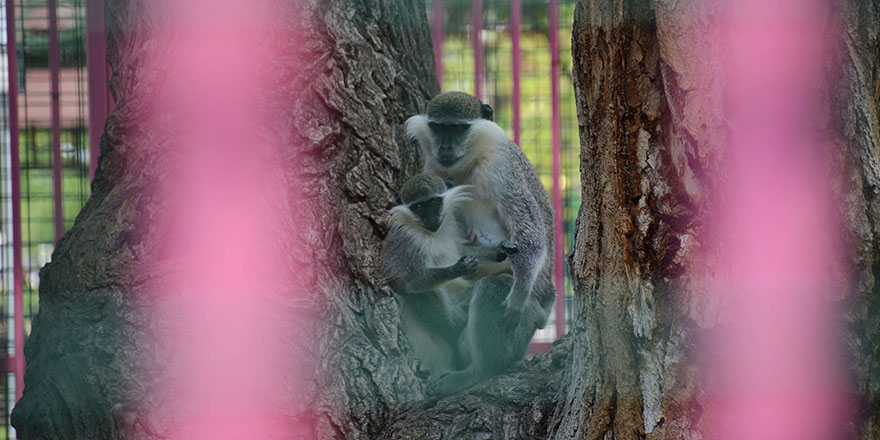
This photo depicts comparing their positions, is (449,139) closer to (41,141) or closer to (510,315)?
(510,315)

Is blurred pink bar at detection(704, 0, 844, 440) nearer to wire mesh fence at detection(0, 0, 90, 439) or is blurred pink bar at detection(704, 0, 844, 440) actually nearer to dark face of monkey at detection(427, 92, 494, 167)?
dark face of monkey at detection(427, 92, 494, 167)

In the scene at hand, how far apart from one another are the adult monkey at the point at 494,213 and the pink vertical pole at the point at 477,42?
1043mm

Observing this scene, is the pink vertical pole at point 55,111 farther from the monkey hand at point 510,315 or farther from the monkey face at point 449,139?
the monkey hand at point 510,315

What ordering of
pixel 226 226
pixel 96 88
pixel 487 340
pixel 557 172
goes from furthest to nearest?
pixel 557 172, pixel 96 88, pixel 487 340, pixel 226 226

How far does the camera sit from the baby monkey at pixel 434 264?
2.81m

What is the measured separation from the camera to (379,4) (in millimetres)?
2984

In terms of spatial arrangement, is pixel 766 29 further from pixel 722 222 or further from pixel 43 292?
pixel 43 292

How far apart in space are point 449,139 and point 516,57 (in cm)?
123

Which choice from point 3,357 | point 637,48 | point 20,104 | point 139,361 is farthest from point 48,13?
point 637,48

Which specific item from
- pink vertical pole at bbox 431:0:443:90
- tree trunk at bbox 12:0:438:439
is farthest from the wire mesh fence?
pink vertical pole at bbox 431:0:443:90

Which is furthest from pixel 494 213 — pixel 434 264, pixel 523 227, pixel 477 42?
pixel 477 42

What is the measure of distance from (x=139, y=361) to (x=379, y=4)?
4.71 feet

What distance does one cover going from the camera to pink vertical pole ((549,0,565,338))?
13.2 ft

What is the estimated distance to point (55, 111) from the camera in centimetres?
373
